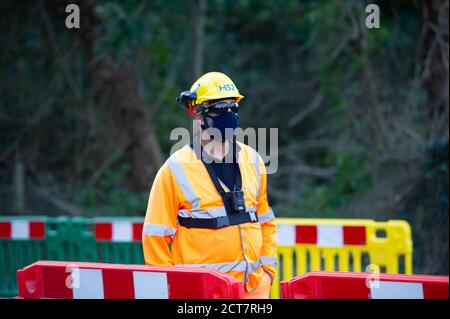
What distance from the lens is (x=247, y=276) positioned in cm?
435

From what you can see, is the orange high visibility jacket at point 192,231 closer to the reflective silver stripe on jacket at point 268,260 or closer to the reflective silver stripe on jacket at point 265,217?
the reflective silver stripe on jacket at point 268,260

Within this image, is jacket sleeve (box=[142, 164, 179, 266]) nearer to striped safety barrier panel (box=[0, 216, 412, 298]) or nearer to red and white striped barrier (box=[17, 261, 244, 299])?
red and white striped barrier (box=[17, 261, 244, 299])

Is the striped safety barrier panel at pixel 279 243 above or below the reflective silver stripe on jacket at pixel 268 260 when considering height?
below

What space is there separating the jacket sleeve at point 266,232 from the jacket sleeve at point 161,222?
0.60 metres

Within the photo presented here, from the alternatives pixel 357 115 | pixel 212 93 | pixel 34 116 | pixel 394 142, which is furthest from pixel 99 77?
pixel 212 93

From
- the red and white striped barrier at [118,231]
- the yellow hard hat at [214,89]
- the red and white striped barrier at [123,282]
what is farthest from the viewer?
the red and white striped barrier at [118,231]

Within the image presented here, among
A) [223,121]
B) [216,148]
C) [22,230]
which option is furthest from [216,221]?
[22,230]

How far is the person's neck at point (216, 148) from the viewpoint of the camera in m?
4.42

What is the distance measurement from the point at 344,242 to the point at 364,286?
322 cm

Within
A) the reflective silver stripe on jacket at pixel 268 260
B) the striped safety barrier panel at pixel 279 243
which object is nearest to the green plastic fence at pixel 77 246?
the striped safety barrier panel at pixel 279 243

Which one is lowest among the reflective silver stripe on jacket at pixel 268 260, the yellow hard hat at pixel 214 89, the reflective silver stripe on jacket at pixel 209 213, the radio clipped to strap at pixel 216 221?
the reflective silver stripe on jacket at pixel 268 260

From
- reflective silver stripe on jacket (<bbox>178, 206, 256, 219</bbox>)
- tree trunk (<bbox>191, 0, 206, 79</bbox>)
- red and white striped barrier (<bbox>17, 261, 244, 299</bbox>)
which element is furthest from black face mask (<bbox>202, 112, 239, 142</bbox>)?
tree trunk (<bbox>191, 0, 206, 79</bbox>)

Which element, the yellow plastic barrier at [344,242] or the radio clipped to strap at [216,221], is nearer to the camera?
the radio clipped to strap at [216,221]
